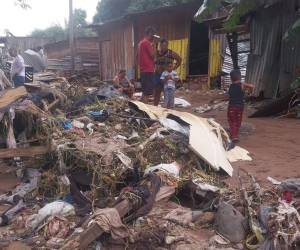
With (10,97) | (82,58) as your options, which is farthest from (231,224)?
(82,58)

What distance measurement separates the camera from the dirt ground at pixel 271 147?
19.3 ft

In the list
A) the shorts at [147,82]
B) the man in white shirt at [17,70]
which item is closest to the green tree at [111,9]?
the man in white shirt at [17,70]

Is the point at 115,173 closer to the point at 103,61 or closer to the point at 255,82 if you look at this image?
the point at 255,82

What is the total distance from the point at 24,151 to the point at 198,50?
46.7 feet

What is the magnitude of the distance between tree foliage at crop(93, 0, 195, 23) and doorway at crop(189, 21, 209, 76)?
654cm

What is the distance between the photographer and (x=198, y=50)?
19.1 metres

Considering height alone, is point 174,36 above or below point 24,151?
above

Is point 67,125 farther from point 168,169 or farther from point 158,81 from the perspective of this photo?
point 158,81

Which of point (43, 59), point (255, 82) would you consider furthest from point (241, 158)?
point (43, 59)

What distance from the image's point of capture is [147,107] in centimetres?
748

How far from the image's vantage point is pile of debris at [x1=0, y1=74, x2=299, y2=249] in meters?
3.97

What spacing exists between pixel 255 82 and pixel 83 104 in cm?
558

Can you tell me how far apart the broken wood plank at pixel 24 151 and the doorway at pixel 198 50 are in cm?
1305

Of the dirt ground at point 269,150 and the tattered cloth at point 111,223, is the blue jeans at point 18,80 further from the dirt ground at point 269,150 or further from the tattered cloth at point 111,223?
the tattered cloth at point 111,223
